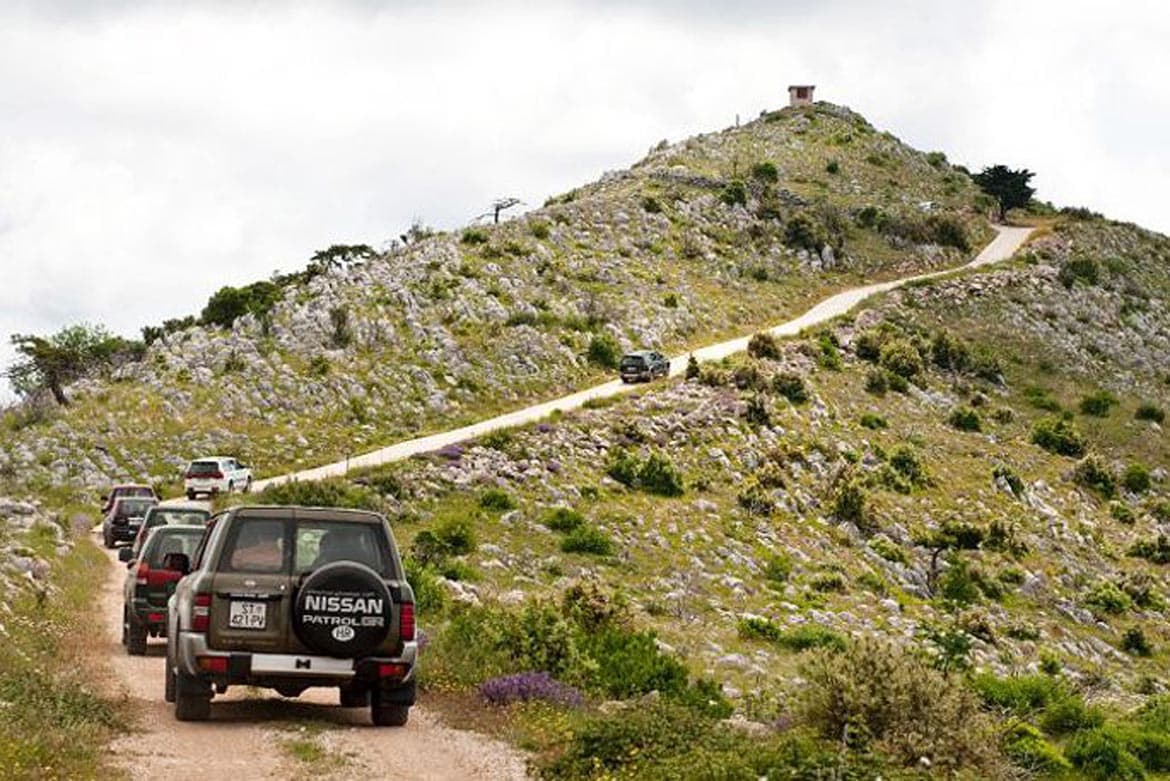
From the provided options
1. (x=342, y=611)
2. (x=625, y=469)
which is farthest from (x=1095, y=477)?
(x=342, y=611)

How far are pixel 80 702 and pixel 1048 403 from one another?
61.8 metres

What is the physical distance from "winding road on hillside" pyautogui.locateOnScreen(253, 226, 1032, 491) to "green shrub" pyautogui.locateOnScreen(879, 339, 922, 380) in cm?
522

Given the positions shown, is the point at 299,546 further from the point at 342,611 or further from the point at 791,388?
the point at 791,388

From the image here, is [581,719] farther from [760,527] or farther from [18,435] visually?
[18,435]

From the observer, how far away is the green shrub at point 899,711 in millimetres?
12828

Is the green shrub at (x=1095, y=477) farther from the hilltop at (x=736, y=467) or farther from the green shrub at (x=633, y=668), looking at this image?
the green shrub at (x=633, y=668)

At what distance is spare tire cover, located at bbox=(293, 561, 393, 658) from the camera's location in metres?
14.0

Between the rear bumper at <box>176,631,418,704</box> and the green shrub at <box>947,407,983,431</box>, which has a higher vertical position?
the green shrub at <box>947,407,983,431</box>

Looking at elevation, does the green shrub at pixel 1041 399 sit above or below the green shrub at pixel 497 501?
above

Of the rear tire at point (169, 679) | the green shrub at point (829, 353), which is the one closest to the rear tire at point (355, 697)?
the rear tire at point (169, 679)

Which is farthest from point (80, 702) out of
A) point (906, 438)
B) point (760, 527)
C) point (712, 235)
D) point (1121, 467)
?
point (712, 235)

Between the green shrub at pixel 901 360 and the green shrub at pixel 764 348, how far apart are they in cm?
625

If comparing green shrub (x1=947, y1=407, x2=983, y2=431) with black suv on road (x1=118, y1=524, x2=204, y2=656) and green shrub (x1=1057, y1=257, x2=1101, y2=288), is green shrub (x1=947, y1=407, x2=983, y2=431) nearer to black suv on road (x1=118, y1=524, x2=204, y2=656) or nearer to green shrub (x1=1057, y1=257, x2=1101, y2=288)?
green shrub (x1=1057, y1=257, x2=1101, y2=288)

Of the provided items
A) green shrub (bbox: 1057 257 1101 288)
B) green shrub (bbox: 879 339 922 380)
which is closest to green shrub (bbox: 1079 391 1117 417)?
green shrub (bbox: 879 339 922 380)
